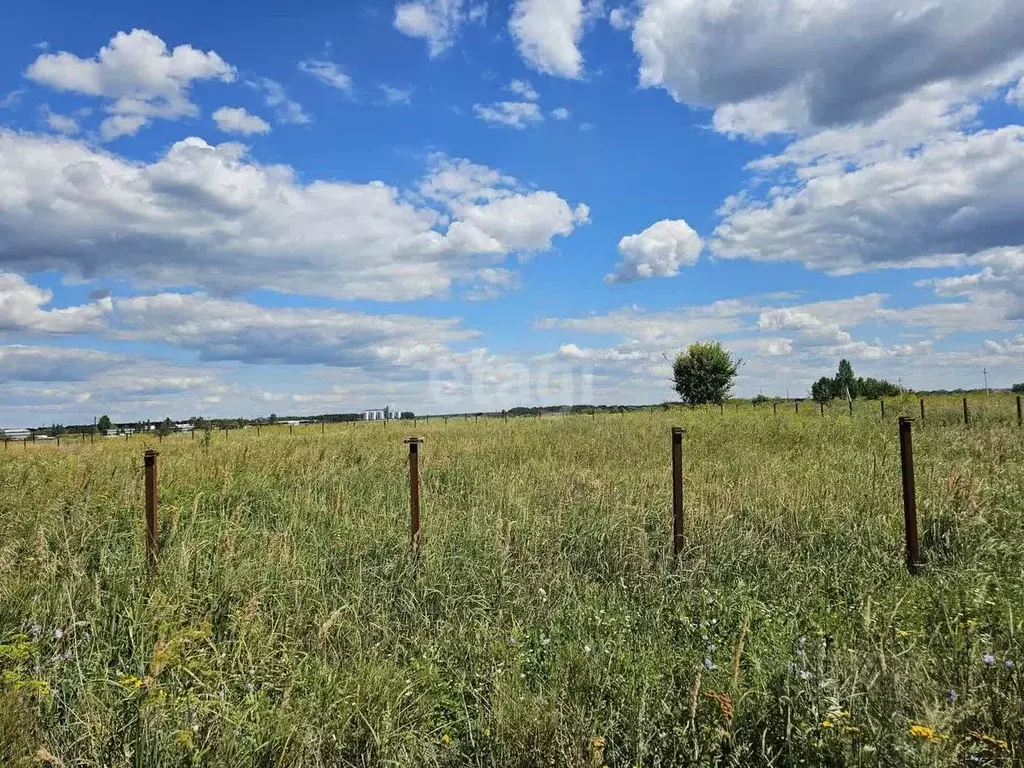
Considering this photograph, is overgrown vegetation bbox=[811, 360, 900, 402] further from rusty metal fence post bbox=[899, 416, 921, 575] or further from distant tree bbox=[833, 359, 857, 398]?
rusty metal fence post bbox=[899, 416, 921, 575]

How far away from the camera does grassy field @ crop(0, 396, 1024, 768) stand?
3.06 m

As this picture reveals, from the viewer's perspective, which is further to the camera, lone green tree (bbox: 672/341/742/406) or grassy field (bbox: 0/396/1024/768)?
lone green tree (bbox: 672/341/742/406)

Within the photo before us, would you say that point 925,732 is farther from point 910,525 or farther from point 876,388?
point 876,388

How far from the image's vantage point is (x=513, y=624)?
5.02 meters

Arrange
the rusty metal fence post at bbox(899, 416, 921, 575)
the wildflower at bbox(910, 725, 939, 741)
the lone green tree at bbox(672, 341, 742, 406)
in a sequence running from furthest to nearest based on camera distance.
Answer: the lone green tree at bbox(672, 341, 742, 406), the rusty metal fence post at bbox(899, 416, 921, 575), the wildflower at bbox(910, 725, 939, 741)

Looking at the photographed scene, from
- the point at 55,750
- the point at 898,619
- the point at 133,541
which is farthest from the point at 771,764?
the point at 133,541

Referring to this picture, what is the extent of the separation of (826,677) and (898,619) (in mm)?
2026

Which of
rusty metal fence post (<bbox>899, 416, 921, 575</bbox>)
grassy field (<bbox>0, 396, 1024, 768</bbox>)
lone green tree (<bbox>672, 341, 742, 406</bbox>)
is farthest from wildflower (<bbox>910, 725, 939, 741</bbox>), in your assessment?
lone green tree (<bbox>672, 341, 742, 406</bbox>)

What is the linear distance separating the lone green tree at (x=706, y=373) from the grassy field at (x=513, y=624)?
195ft

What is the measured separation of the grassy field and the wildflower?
0.11ft

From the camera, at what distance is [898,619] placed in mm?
4695

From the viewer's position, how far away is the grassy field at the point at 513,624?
10.0ft

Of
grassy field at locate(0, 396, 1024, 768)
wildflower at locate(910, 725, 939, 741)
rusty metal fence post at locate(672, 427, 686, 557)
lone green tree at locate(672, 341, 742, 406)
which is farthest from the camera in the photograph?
lone green tree at locate(672, 341, 742, 406)

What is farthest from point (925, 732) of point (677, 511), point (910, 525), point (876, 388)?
point (876, 388)
